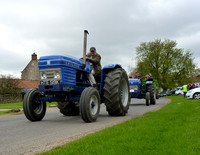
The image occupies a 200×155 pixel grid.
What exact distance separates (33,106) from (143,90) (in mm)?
9469

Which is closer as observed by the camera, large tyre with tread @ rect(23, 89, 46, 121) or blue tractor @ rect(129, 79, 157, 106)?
large tyre with tread @ rect(23, 89, 46, 121)

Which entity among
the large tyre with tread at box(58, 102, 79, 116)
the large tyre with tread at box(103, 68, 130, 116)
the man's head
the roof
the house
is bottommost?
the large tyre with tread at box(58, 102, 79, 116)

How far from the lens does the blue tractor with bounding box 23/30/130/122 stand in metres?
6.78

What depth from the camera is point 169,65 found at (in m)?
45.9

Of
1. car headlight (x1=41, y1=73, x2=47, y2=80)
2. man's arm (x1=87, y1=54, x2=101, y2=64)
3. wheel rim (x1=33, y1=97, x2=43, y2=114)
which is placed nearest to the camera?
car headlight (x1=41, y1=73, x2=47, y2=80)

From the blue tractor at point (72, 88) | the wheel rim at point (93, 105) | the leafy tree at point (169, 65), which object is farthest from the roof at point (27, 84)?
the wheel rim at point (93, 105)

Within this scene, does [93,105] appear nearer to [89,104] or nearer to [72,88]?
[89,104]

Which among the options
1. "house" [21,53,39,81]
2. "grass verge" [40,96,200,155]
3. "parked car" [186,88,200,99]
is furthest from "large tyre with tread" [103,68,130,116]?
"house" [21,53,39,81]

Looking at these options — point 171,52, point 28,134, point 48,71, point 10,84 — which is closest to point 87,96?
point 48,71

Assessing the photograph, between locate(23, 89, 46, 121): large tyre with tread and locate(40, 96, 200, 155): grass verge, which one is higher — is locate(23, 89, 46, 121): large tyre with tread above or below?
above

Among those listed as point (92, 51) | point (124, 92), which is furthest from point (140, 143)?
point (124, 92)

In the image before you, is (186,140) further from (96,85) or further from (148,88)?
(148,88)

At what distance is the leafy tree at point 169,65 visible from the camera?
152ft

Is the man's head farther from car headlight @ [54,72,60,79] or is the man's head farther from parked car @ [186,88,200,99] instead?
parked car @ [186,88,200,99]
